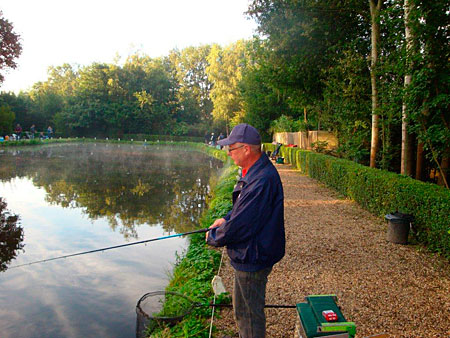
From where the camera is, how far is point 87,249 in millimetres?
7359

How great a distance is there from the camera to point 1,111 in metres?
37.9

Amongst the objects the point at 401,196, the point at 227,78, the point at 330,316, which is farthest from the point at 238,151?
the point at 227,78

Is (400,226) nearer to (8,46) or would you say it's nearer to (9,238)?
(9,238)

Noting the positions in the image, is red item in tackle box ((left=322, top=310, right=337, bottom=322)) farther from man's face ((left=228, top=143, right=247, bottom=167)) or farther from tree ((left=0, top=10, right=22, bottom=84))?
tree ((left=0, top=10, right=22, bottom=84))

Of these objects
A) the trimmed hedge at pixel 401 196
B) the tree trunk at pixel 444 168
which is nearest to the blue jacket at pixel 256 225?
the trimmed hedge at pixel 401 196

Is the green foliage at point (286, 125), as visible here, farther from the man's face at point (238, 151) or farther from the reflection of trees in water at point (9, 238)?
the man's face at point (238, 151)

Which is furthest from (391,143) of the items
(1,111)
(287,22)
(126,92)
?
(126,92)

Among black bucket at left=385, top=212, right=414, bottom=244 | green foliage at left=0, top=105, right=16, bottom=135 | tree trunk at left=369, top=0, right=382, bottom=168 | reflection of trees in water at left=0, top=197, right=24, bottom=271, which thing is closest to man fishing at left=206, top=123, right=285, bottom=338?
black bucket at left=385, top=212, right=414, bottom=244

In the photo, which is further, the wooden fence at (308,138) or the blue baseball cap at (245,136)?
the wooden fence at (308,138)

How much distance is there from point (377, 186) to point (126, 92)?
182ft

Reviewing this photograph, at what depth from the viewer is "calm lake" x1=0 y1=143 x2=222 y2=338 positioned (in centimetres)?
489

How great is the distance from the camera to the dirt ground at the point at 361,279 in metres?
3.79

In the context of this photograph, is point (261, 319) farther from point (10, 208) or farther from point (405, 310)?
point (10, 208)

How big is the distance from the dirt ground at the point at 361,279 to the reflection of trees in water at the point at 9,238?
4063 mm
